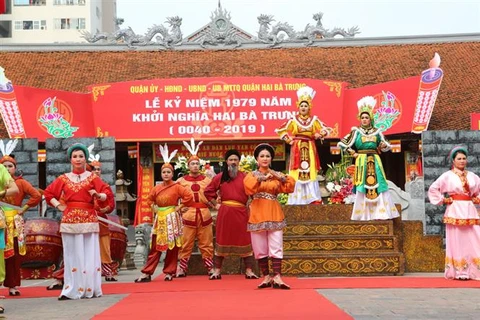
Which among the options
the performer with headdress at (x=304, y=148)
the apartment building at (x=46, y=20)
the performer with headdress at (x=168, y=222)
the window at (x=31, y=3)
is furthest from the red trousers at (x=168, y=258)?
the window at (x=31, y=3)

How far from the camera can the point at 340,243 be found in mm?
10023

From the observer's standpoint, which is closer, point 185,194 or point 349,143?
point 185,194

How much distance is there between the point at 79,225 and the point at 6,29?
4314 centimetres

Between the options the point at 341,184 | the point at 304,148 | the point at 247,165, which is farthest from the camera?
the point at 341,184

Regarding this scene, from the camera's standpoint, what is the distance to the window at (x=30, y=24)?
48.4 metres

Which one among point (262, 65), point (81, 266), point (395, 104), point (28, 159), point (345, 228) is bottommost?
point (81, 266)

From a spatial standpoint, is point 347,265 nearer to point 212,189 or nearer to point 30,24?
point 212,189

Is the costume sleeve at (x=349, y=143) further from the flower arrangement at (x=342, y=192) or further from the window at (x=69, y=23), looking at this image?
the window at (x=69, y=23)

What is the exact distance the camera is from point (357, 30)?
25812 mm

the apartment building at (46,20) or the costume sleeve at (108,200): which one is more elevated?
the apartment building at (46,20)

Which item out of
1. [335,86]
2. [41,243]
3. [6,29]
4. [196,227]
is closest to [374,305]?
[196,227]

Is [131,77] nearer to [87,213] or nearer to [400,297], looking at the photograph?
[87,213]

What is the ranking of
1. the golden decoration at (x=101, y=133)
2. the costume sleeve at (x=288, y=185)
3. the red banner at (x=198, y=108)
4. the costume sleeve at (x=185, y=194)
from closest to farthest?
the costume sleeve at (x=288, y=185), the costume sleeve at (x=185, y=194), the red banner at (x=198, y=108), the golden decoration at (x=101, y=133)

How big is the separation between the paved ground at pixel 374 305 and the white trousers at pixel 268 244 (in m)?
0.66
